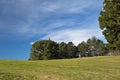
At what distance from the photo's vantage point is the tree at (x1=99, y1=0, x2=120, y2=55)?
43688mm

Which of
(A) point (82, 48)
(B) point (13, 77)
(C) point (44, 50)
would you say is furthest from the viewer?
(A) point (82, 48)

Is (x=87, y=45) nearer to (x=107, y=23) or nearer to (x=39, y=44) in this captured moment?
(x=39, y=44)

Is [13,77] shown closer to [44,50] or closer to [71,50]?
[44,50]

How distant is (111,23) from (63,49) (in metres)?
78.6

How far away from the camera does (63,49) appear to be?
122 metres

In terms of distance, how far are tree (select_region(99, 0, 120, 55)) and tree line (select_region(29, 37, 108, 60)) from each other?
42.6 m

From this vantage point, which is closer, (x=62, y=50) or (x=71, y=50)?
(x=62, y=50)

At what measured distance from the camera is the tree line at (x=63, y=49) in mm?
108125

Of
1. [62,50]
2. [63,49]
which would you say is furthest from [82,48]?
[62,50]

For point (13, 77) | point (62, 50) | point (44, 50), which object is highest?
point (62, 50)

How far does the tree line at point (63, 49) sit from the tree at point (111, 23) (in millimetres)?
42596

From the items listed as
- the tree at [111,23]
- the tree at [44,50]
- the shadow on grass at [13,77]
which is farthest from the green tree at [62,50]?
the shadow on grass at [13,77]

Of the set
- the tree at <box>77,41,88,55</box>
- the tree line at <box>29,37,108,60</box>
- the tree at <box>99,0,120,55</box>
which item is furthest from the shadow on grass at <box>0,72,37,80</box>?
the tree at <box>77,41,88,55</box>

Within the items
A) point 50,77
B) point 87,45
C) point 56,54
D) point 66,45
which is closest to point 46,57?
point 56,54
